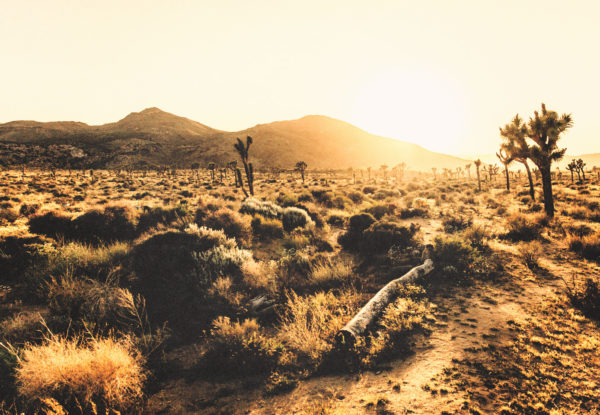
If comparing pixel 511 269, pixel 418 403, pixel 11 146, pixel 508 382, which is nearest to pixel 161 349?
pixel 418 403

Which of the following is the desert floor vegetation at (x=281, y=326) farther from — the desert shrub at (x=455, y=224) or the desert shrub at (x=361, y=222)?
the desert shrub at (x=455, y=224)

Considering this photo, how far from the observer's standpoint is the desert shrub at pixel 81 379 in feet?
11.9

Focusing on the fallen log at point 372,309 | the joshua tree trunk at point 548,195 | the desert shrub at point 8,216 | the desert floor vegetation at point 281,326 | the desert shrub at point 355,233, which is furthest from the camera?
the joshua tree trunk at point 548,195

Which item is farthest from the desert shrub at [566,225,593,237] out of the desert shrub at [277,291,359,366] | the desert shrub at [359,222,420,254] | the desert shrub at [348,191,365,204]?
the desert shrub at [348,191,365,204]

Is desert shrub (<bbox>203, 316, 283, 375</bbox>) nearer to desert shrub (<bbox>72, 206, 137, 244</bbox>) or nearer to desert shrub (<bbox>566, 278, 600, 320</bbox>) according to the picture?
desert shrub (<bbox>566, 278, 600, 320</bbox>)

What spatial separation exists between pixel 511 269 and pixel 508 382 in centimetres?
585

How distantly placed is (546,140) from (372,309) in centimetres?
1707

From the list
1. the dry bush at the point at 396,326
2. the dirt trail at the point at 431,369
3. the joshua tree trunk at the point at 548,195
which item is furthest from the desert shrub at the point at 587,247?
the dry bush at the point at 396,326

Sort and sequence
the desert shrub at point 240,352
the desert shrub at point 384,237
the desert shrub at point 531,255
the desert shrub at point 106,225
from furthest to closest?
the desert shrub at point 384,237 → the desert shrub at point 106,225 → the desert shrub at point 531,255 → the desert shrub at point 240,352

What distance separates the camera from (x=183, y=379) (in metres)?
4.82

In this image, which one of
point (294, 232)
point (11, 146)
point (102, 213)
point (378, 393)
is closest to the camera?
point (378, 393)

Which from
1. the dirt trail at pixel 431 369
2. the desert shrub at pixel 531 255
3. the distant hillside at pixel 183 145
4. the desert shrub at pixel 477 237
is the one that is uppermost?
the distant hillside at pixel 183 145

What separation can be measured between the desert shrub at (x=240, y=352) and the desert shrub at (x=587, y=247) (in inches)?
439

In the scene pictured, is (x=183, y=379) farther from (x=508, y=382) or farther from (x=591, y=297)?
(x=591, y=297)
